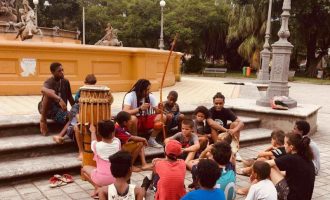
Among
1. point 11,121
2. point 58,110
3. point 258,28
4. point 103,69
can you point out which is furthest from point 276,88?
point 258,28

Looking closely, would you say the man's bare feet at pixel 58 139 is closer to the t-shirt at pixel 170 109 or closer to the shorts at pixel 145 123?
the shorts at pixel 145 123

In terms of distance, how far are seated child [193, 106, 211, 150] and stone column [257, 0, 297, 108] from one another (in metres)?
3.44

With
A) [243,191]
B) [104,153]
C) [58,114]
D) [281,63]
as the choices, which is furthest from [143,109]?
[281,63]

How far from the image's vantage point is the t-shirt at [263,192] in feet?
12.2

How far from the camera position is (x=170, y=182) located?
154 inches

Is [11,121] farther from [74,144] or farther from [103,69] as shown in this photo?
[103,69]

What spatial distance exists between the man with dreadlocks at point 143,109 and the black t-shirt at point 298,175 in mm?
2624

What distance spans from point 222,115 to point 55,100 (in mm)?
2941

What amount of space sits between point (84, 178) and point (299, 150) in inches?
112

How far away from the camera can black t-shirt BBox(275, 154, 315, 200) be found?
4.21m

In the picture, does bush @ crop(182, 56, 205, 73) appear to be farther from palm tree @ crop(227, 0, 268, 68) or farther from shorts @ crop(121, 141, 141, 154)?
shorts @ crop(121, 141, 141, 154)

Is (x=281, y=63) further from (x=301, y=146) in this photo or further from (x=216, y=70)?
(x=216, y=70)

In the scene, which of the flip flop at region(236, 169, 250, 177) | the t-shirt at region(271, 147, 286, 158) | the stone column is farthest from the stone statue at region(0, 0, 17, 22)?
the t-shirt at region(271, 147, 286, 158)

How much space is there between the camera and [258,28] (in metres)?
31.7
